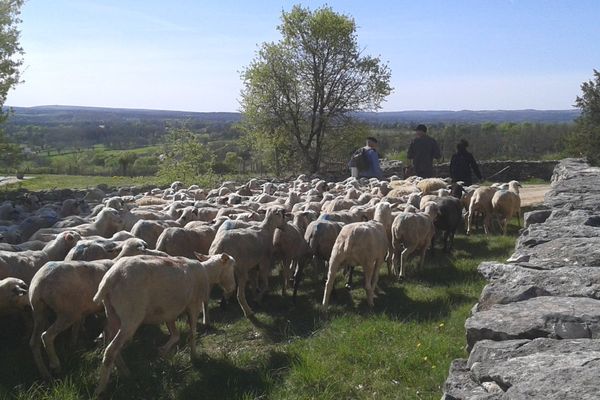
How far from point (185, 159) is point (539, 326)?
25.9m

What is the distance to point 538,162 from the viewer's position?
3441 centimetres

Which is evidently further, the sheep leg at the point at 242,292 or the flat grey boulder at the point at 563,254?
the sheep leg at the point at 242,292

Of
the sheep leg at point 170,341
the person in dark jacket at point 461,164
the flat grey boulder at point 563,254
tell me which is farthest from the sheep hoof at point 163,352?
the person in dark jacket at point 461,164

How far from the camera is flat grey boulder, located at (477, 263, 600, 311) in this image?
14.7 ft

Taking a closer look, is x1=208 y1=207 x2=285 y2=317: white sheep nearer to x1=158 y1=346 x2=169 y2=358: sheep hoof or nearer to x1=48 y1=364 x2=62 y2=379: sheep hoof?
x1=158 y1=346 x2=169 y2=358: sheep hoof

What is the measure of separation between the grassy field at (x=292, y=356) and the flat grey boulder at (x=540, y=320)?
1529 mm

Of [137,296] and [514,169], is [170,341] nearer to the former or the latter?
[137,296]

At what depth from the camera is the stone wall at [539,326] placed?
120 inches

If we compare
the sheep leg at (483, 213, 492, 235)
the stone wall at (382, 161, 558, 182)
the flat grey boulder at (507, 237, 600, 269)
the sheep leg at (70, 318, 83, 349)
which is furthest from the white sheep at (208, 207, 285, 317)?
the stone wall at (382, 161, 558, 182)

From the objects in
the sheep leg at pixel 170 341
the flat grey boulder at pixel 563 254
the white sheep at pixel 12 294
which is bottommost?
the sheep leg at pixel 170 341

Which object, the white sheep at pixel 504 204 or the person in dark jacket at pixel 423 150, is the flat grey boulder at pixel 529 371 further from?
the person in dark jacket at pixel 423 150

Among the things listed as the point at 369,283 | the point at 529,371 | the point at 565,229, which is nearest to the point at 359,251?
the point at 369,283

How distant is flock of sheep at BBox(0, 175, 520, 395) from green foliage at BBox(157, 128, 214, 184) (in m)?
10.5

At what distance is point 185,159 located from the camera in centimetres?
2852
